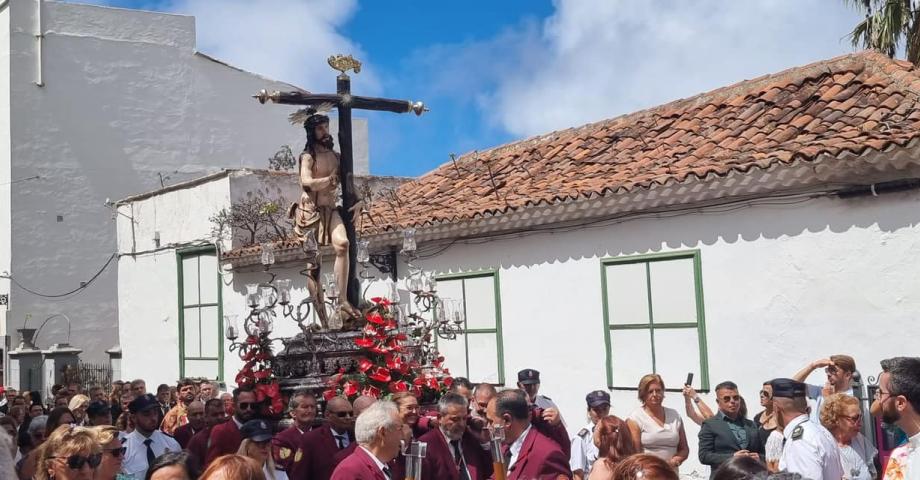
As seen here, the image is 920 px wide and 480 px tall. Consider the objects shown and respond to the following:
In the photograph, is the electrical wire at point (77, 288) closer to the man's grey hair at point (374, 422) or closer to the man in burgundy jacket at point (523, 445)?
the man in burgundy jacket at point (523, 445)

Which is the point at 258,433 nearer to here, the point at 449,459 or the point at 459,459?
the point at 449,459

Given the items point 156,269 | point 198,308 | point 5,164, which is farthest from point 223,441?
point 5,164

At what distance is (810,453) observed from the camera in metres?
5.19

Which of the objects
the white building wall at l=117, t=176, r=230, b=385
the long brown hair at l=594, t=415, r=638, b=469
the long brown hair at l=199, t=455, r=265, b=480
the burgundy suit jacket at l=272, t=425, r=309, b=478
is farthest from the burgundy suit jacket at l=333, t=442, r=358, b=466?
the white building wall at l=117, t=176, r=230, b=385

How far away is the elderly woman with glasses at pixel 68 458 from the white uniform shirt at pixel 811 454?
3.41 metres

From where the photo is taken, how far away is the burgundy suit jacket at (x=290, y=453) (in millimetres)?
6207

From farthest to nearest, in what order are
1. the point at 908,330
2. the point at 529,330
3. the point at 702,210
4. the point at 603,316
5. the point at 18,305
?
1. the point at 18,305
2. the point at 529,330
3. the point at 603,316
4. the point at 702,210
5. the point at 908,330

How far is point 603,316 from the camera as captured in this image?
10016 mm

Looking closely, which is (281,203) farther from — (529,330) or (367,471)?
(367,471)

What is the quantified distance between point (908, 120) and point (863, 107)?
1.11 metres

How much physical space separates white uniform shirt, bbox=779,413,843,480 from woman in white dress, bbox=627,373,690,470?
1882 mm

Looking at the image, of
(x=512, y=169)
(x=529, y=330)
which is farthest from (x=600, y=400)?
(x=512, y=169)

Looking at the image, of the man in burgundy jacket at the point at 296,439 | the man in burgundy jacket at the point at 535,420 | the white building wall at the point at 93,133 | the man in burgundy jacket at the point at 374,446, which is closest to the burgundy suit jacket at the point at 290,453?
the man in burgundy jacket at the point at 296,439

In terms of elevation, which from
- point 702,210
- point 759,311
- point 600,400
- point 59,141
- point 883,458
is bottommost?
point 883,458
